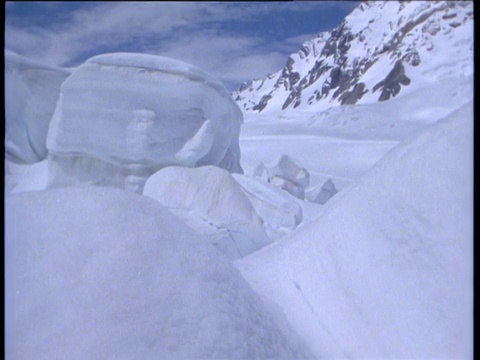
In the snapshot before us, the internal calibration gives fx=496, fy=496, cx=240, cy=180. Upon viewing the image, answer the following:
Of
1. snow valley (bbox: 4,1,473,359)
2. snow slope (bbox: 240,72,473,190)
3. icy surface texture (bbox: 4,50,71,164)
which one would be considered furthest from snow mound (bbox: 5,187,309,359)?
snow slope (bbox: 240,72,473,190)

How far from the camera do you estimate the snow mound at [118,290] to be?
1053 mm

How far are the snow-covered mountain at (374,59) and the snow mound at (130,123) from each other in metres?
0.19

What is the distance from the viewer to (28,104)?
1647 mm

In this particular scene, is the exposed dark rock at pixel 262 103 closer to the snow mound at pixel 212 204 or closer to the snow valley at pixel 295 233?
the snow valley at pixel 295 233

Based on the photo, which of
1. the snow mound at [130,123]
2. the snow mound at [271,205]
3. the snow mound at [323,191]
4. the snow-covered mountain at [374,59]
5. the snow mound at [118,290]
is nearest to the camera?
the snow mound at [118,290]

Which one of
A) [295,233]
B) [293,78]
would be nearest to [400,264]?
[295,233]

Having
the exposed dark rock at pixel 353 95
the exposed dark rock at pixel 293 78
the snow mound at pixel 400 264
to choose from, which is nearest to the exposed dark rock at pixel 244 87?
the exposed dark rock at pixel 293 78

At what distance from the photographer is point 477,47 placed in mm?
1265

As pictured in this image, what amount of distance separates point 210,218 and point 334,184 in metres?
0.49

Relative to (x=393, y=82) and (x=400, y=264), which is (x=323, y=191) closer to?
(x=393, y=82)

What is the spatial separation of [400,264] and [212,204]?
3.03 ft

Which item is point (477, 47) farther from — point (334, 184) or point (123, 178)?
point (123, 178)

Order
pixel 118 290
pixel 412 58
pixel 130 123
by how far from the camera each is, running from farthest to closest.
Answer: pixel 130 123 → pixel 412 58 → pixel 118 290

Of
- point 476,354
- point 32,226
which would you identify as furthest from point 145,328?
point 476,354
